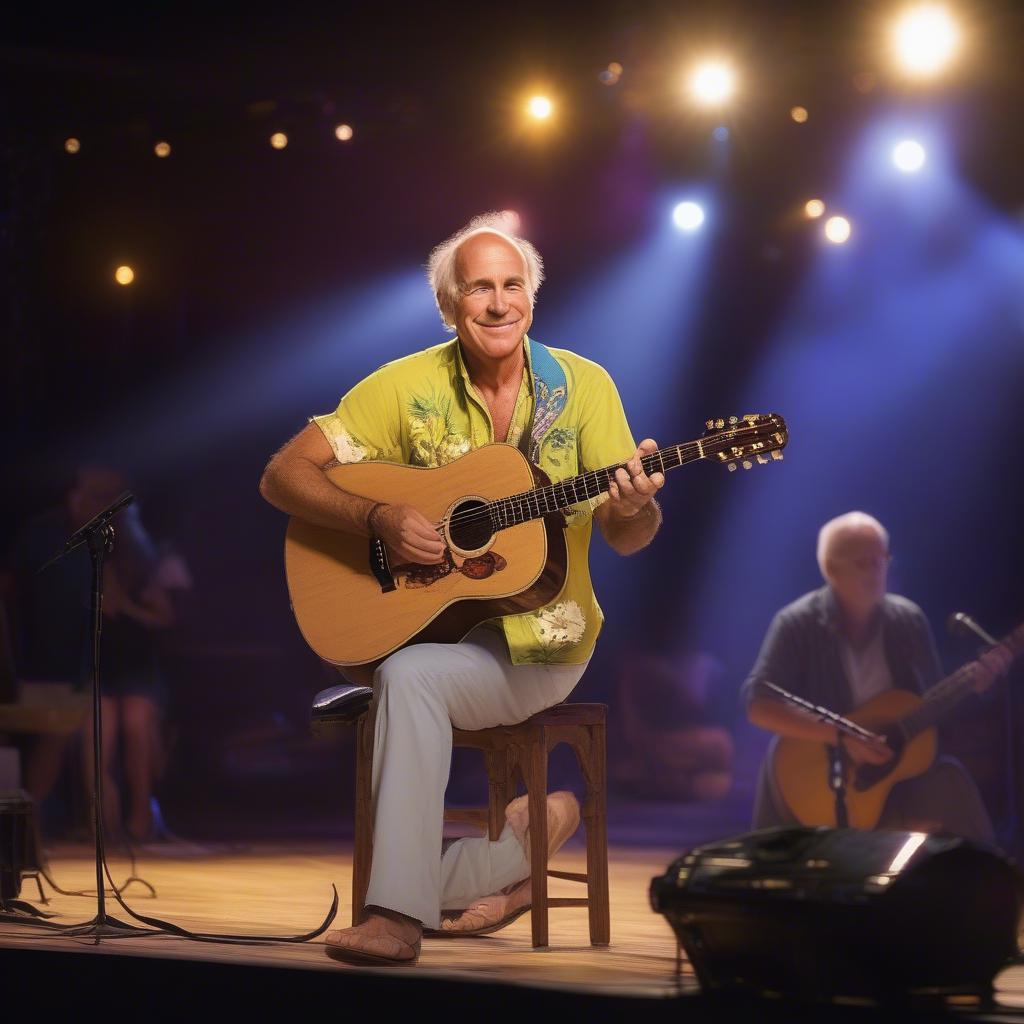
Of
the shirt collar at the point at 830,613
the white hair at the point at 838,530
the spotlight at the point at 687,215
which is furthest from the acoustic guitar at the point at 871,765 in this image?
the spotlight at the point at 687,215

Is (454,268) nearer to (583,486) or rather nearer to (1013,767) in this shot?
(583,486)

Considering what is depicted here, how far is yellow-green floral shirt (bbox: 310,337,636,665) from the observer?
3.24 metres

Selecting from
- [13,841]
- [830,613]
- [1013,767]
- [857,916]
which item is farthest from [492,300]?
[1013,767]

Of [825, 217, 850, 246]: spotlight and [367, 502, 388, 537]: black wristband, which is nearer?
[367, 502, 388, 537]: black wristband

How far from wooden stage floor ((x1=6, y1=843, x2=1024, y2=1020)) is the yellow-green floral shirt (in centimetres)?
68

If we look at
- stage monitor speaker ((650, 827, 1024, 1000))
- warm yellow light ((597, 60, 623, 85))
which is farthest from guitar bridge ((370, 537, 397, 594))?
warm yellow light ((597, 60, 623, 85))

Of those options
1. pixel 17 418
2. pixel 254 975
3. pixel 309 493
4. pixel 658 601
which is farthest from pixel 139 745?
pixel 254 975

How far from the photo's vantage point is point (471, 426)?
3.31m

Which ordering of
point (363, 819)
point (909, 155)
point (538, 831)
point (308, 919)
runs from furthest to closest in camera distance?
1. point (909, 155)
2. point (308, 919)
3. point (363, 819)
4. point (538, 831)

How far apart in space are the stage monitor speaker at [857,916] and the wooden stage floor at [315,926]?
78 millimetres

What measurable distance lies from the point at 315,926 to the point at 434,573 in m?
1.09

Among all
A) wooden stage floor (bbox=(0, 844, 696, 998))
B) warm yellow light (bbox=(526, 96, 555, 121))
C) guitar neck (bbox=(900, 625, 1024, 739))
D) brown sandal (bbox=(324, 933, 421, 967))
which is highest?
warm yellow light (bbox=(526, 96, 555, 121))

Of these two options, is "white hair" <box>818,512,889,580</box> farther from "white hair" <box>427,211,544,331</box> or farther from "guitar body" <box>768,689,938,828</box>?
"white hair" <box>427,211,544,331</box>

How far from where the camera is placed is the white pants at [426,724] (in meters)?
2.70
